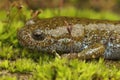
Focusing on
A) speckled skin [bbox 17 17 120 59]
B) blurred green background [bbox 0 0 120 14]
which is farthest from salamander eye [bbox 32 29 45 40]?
blurred green background [bbox 0 0 120 14]

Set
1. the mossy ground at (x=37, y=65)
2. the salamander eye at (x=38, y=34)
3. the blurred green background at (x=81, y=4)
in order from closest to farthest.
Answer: the mossy ground at (x=37, y=65)
the salamander eye at (x=38, y=34)
the blurred green background at (x=81, y=4)

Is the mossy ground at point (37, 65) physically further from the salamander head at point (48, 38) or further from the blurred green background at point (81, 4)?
the blurred green background at point (81, 4)

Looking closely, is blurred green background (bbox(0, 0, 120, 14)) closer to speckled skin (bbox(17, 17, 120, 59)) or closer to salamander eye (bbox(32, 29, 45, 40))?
Result: speckled skin (bbox(17, 17, 120, 59))

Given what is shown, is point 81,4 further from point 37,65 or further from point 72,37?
point 37,65

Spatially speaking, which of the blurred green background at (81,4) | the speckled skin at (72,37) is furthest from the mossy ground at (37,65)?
the blurred green background at (81,4)

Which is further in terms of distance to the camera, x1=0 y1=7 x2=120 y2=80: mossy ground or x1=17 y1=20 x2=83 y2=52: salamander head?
x1=17 y1=20 x2=83 y2=52: salamander head

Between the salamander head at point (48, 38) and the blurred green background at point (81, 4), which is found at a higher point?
the salamander head at point (48, 38)

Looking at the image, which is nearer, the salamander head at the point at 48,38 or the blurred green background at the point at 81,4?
the salamander head at the point at 48,38
